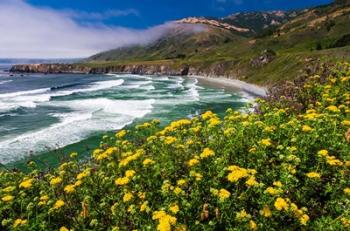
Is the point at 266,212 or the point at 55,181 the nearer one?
the point at 266,212

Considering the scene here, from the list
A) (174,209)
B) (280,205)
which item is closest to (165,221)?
(174,209)

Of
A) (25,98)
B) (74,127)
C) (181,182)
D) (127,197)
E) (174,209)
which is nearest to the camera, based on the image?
(174,209)

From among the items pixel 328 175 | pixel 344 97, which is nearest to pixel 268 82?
pixel 344 97

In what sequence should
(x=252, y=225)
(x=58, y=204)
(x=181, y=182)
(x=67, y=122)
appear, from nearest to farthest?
(x=252, y=225), (x=181, y=182), (x=58, y=204), (x=67, y=122)

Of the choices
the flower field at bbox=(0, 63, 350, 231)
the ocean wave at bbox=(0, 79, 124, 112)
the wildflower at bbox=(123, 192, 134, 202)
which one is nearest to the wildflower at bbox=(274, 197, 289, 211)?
the flower field at bbox=(0, 63, 350, 231)

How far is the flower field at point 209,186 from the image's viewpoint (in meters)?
7.25

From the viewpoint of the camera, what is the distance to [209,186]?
325 inches

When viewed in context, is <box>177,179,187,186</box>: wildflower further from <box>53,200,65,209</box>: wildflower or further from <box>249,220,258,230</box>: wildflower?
<box>53,200,65,209</box>: wildflower

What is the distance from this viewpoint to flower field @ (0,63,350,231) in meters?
7.25

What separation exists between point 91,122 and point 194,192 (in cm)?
3504

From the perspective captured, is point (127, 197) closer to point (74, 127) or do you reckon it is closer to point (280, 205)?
point (280, 205)

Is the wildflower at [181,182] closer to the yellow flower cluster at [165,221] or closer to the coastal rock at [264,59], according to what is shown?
the yellow flower cluster at [165,221]

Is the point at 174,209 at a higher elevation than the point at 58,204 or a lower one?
higher

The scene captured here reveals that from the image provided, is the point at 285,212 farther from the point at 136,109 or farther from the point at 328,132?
the point at 136,109
